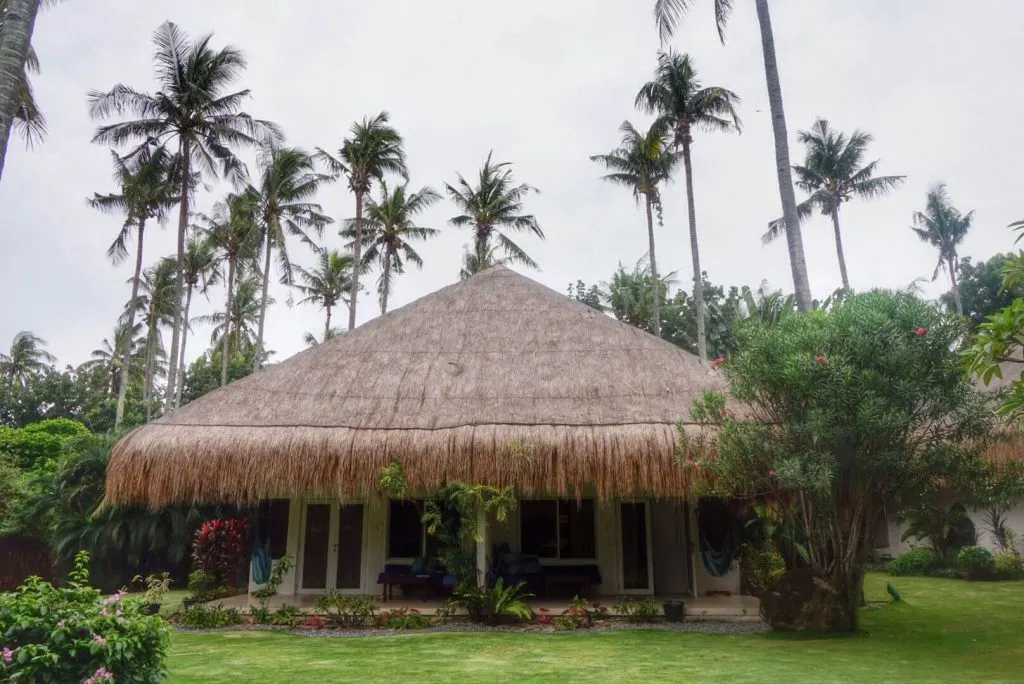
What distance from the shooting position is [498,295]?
1354cm

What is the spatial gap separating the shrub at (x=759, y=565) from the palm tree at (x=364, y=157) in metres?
15.5

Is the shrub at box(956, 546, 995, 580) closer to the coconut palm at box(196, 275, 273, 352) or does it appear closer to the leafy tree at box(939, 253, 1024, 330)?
the leafy tree at box(939, 253, 1024, 330)

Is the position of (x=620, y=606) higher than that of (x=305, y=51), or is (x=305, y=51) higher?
(x=305, y=51)

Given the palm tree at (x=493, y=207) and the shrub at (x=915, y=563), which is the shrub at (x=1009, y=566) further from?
the palm tree at (x=493, y=207)

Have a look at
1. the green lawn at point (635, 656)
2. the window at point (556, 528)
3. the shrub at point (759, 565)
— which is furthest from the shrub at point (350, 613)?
the shrub at point (759, 565)

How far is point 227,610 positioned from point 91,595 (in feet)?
19.1

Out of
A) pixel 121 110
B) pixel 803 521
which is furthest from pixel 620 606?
pixel 121 110

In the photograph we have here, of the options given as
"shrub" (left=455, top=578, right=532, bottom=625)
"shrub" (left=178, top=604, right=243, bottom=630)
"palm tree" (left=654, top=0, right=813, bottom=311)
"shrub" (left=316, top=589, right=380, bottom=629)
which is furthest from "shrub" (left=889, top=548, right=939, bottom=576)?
"shrub" (left=178, top=604, right=243, bottom=630)

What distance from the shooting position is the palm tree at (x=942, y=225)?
37.0m

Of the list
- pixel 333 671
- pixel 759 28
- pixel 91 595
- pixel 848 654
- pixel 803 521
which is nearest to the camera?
pixel 91 595

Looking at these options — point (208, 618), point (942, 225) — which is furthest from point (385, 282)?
point (942, 225)

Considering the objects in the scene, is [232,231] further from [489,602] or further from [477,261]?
[489,602]

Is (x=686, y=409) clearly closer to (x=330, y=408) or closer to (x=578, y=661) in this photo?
(x=578, y=661)

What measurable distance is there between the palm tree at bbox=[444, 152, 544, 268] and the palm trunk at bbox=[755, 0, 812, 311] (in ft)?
46.3
